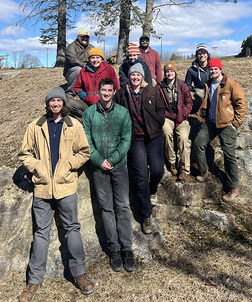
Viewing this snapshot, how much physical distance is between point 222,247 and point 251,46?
2029 centimetres

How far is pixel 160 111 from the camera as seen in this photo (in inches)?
172

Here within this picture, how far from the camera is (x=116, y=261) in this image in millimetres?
3943

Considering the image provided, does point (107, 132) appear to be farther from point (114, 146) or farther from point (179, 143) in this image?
point (179, 143)

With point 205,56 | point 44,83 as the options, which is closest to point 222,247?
point 205,56

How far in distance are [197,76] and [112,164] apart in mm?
3149

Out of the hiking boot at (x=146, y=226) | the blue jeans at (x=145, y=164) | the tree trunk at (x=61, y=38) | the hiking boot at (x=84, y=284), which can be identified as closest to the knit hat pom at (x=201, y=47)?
the blue jeans at (x=145, y=164)

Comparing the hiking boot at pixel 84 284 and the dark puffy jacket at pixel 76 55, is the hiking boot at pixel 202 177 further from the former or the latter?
the dark puffy jacket at pixel 76 55

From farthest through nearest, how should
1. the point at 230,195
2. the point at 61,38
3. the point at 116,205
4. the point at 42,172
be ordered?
the point at 61,38
the point at 230,195
the point at 116,205
the point at 42,172

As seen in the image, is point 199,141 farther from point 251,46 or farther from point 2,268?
point 251,46

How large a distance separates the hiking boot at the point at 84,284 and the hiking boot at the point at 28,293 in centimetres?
56

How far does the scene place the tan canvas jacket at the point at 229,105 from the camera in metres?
4.75

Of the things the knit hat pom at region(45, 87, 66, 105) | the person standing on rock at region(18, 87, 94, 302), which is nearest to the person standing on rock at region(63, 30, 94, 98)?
the knit hat pom at region(45, 87, 66, 105)

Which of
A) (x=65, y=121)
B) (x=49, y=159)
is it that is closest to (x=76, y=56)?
(x=65, y=121)

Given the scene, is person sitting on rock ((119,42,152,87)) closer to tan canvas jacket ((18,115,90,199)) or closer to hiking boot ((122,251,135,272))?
tan canvas jacket ((18,115,90,199))
